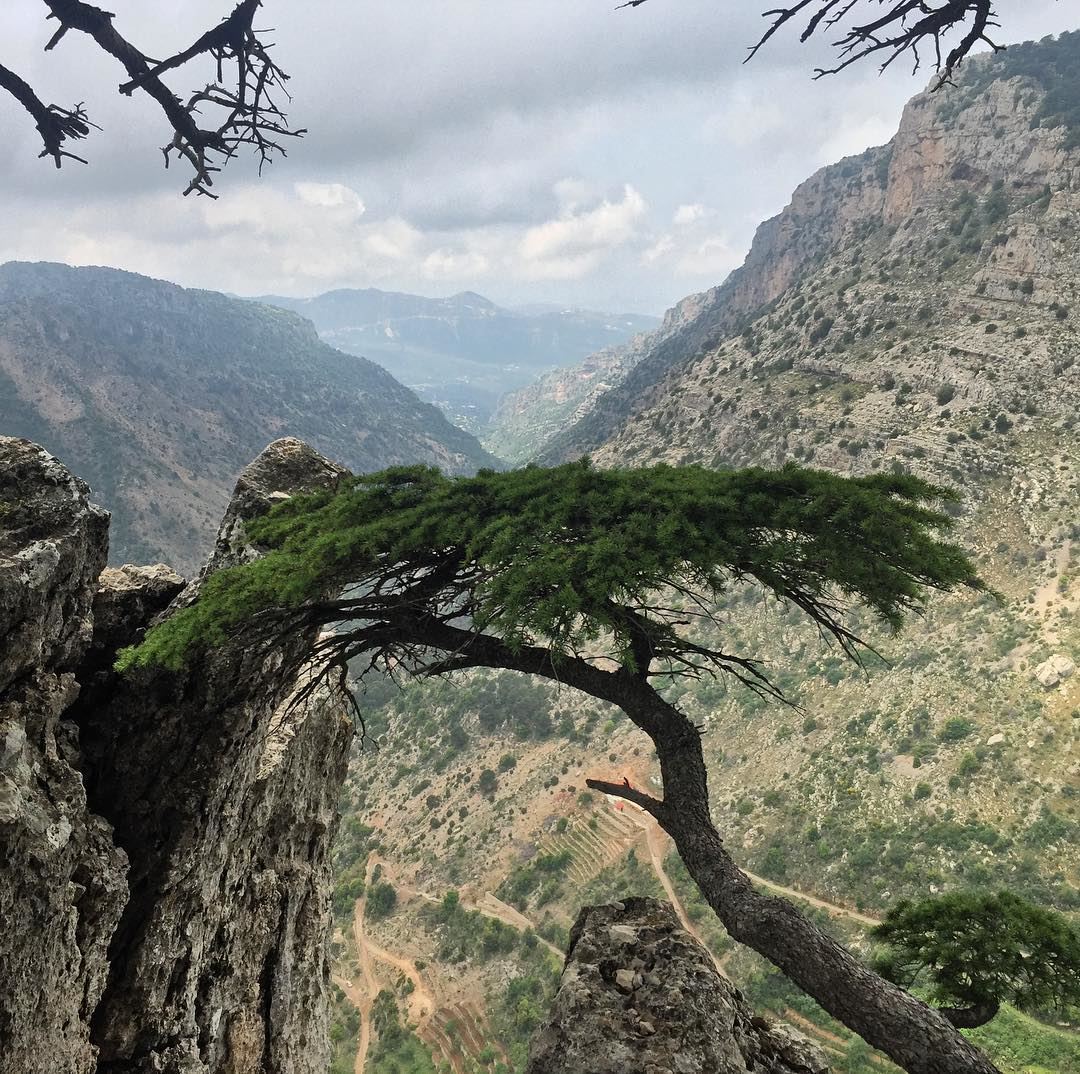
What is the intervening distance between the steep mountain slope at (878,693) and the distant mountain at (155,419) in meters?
62.4

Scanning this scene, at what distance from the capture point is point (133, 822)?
7.38 m

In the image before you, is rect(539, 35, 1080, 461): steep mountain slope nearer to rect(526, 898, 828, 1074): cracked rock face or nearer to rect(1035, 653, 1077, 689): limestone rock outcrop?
rect(1035, 653, 1077, 689): limestone rock outcrop

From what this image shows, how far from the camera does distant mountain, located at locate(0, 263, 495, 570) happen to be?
107 m

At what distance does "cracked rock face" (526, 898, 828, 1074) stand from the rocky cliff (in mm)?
4302

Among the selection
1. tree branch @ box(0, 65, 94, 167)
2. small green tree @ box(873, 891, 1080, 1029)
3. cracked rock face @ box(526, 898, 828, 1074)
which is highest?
tree branch @ box(0, 65, 94, 167)

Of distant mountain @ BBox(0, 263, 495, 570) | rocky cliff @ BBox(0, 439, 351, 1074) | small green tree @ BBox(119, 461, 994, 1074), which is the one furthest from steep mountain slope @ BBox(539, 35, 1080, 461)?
distant mountain @ BBox(0, 263, 495, 570)

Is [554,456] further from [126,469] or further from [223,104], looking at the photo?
[223,104]

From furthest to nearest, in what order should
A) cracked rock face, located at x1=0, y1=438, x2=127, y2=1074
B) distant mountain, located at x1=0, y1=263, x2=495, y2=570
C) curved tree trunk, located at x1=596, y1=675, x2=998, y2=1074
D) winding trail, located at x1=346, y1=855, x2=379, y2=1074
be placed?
distant mountain, located at x1=0, y1=263, x2=495, y2=570
winding trail, located at x1=346, y1=855, x2=379, y2=1074
curved tree trunk, located at x1=596, y1=675, x2=998, y2=1074
cracked rock face, located at x1=0, y1=438, x2=127, y2=1074

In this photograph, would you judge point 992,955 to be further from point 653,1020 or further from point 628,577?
point 628,577

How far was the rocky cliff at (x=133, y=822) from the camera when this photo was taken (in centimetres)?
568

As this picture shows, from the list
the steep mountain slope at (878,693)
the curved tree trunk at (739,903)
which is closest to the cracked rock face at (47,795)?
the curved tree trunk at (739,903)

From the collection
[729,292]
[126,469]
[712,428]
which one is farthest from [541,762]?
[729,292]

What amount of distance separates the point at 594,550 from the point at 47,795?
5507 mm

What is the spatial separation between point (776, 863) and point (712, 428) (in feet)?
136
